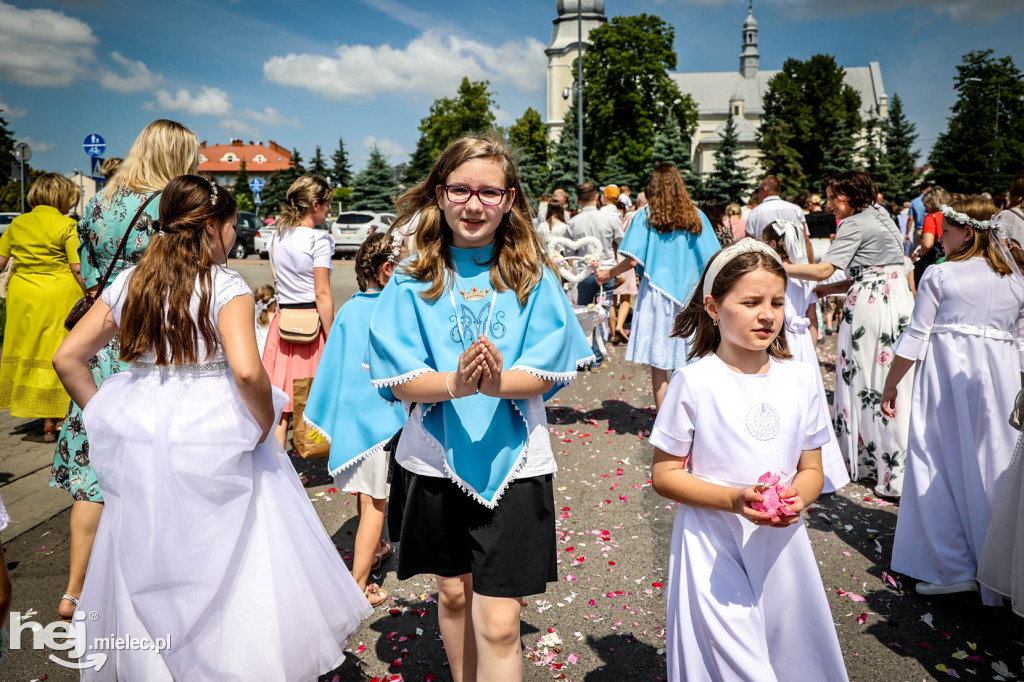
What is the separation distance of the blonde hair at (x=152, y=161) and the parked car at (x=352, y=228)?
27529 mm

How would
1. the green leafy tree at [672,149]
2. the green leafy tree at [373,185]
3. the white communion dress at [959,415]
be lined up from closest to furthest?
A: the white communion dress at [959,415], the green leafy tree at [672,149], the green leafy tree at [373,185]

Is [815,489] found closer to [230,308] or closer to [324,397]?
[230,308]

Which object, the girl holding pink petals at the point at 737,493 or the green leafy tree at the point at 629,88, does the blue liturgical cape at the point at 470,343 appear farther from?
the green leafy tree at the point at 629,88

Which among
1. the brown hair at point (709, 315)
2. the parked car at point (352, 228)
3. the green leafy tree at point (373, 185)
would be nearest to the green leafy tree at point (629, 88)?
the green leafy tree at point (373, 185)

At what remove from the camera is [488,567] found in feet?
8.23

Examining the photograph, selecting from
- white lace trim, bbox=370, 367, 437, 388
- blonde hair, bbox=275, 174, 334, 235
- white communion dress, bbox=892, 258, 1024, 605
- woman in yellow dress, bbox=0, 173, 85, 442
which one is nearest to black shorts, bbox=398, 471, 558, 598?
white lace trim, bbox=370, 367, 437, 388

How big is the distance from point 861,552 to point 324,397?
3344 mm

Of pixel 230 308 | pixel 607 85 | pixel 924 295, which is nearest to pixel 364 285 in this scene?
pixel 230 308

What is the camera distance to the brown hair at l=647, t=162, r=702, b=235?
699cm

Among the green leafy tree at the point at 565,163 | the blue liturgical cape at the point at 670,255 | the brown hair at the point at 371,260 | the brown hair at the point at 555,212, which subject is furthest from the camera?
the green leafy tree at the point at 565,163

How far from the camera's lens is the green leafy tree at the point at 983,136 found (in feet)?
145

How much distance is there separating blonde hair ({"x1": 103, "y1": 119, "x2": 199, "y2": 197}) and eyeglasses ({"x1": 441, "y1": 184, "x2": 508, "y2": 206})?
200cm

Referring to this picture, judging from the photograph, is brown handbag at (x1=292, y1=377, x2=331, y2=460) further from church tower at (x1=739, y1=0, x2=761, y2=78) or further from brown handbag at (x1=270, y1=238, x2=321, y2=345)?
church tower at (x1=739, y1=0, x2=761, y2=78)

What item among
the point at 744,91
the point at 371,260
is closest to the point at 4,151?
the point at 371,260
